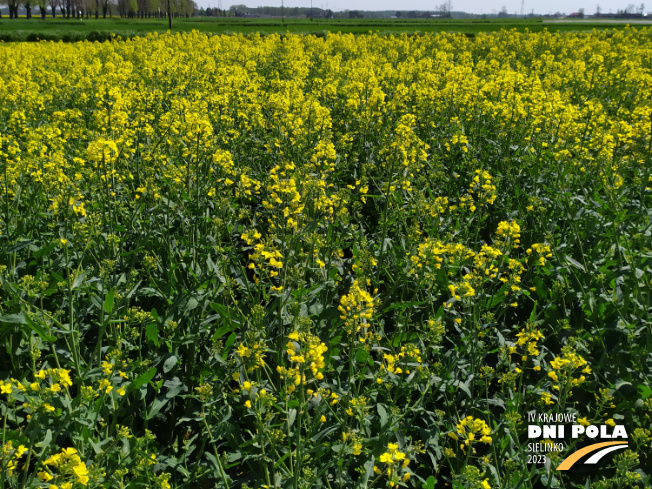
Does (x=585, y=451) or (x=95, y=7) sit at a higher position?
(x=95, y=7)

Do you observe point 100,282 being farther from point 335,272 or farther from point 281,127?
point 281,127

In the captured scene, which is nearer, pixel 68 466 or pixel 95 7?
pixel 68 466

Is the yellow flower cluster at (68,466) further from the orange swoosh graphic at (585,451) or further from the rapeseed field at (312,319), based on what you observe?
the orange swoosh graphic at (585,451)

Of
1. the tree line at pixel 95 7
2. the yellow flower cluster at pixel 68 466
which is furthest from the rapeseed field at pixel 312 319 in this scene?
the tree line at pixel 95 7

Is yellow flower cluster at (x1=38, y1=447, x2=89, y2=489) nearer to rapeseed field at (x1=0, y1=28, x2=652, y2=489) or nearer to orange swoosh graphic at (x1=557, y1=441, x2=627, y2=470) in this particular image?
rapeseed field at (x1=0, y1=28, x2=652, y2=489)

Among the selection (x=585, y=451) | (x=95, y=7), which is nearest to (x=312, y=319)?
(x=585, y=451)

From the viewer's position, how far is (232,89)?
749 centimetres

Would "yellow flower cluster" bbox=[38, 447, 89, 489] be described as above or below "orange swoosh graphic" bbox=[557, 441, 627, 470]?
above

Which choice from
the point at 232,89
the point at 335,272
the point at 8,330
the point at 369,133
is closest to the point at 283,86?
the point at 232,89

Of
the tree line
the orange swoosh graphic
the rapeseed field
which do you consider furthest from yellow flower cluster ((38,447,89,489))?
the tree line

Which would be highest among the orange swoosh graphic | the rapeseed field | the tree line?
the tree line

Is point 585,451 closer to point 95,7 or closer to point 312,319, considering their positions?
point 312,319

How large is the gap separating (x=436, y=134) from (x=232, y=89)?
3.10 m

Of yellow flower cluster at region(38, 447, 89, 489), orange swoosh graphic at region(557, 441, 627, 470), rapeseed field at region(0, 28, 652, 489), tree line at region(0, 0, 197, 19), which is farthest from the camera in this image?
tree line at region(0, 0, 197, 19)
